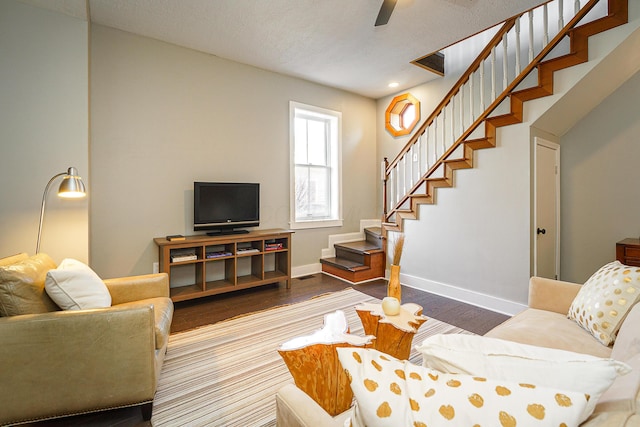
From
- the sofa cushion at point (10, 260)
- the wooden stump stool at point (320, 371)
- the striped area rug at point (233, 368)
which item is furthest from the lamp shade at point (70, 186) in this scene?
the wooden stump stool at point (320, 371)

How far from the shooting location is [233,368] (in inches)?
81.7

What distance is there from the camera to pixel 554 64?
8.97 feet

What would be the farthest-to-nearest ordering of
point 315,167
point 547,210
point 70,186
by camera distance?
point 315,167 → point 547,210 → point 70,186

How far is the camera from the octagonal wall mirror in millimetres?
4750

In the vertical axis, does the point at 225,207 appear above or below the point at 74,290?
above

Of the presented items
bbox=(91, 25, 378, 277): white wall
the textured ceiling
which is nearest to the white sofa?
the textured ceiling

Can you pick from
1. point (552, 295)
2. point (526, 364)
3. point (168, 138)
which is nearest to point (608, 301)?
point (552, 295)

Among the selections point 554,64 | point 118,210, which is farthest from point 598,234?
point 118,210

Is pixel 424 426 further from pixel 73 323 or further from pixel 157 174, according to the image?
pixel 157 174

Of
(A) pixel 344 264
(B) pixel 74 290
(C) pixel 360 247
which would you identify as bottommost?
(A) pixel 344 264

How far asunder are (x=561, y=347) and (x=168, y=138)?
12.9 ft

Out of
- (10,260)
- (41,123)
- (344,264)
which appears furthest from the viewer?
(344,264)

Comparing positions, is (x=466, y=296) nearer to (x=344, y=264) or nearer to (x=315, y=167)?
(x=344, y=264)

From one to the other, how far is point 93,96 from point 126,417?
3.03 meters
